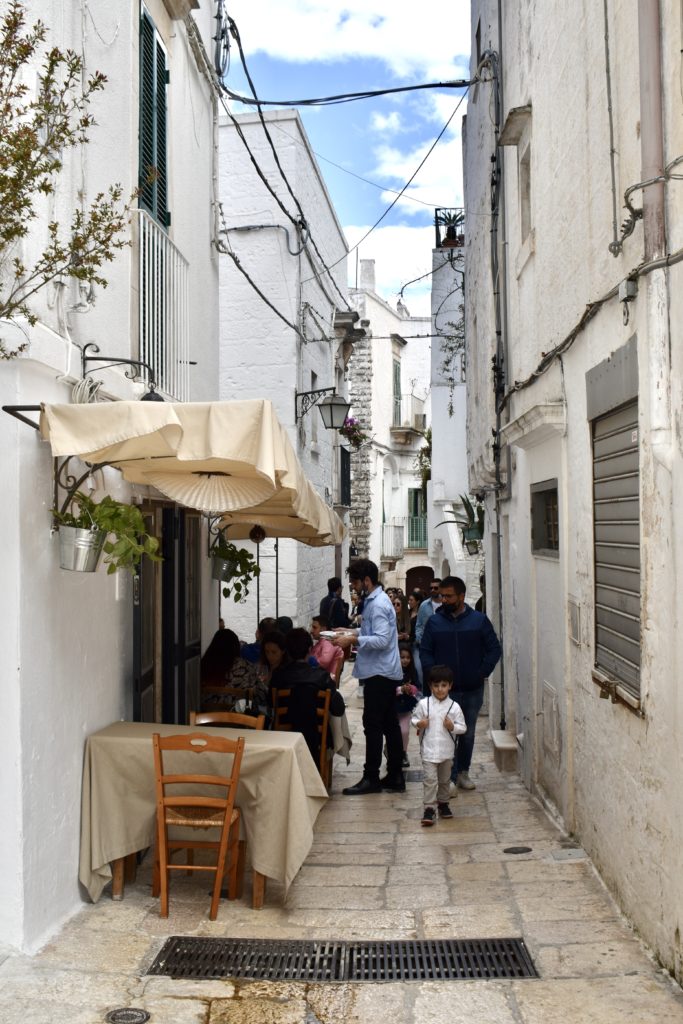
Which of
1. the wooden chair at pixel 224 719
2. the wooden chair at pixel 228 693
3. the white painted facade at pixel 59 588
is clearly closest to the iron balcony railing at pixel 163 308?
the white painted facade at pixel 59 588

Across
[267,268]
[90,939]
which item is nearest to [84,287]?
[90,939]

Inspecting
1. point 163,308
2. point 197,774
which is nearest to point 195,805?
point 197,774

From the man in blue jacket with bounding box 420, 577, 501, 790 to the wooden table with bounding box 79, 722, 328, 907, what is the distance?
9.51ft

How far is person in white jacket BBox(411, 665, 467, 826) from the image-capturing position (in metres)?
7.32

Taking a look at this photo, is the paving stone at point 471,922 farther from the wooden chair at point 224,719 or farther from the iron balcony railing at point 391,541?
the iron balcony railing at point 391,541

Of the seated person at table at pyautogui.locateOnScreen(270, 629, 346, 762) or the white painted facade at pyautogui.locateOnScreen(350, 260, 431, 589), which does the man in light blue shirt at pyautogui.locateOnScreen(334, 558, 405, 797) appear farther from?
the white painted facade at pyautogui.locateOnScreen(350, 260, 431, 589)

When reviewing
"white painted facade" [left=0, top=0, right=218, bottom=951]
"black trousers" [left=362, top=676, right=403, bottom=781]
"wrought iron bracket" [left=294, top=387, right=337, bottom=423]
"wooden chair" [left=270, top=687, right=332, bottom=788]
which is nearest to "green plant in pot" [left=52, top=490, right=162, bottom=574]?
"white painted facade" [left=0, top=0, right=218, bottom=951]

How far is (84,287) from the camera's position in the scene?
566 cm

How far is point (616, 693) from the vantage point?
536cm

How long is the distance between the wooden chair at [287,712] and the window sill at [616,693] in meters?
2.54

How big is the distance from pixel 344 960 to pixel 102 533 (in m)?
2.31

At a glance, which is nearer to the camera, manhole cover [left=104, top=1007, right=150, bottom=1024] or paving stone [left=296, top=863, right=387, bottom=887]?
manhole cover [left=104, top=1007, right=150, bottom=1024]

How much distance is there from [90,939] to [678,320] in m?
3.94

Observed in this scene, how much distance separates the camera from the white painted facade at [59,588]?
462cm
